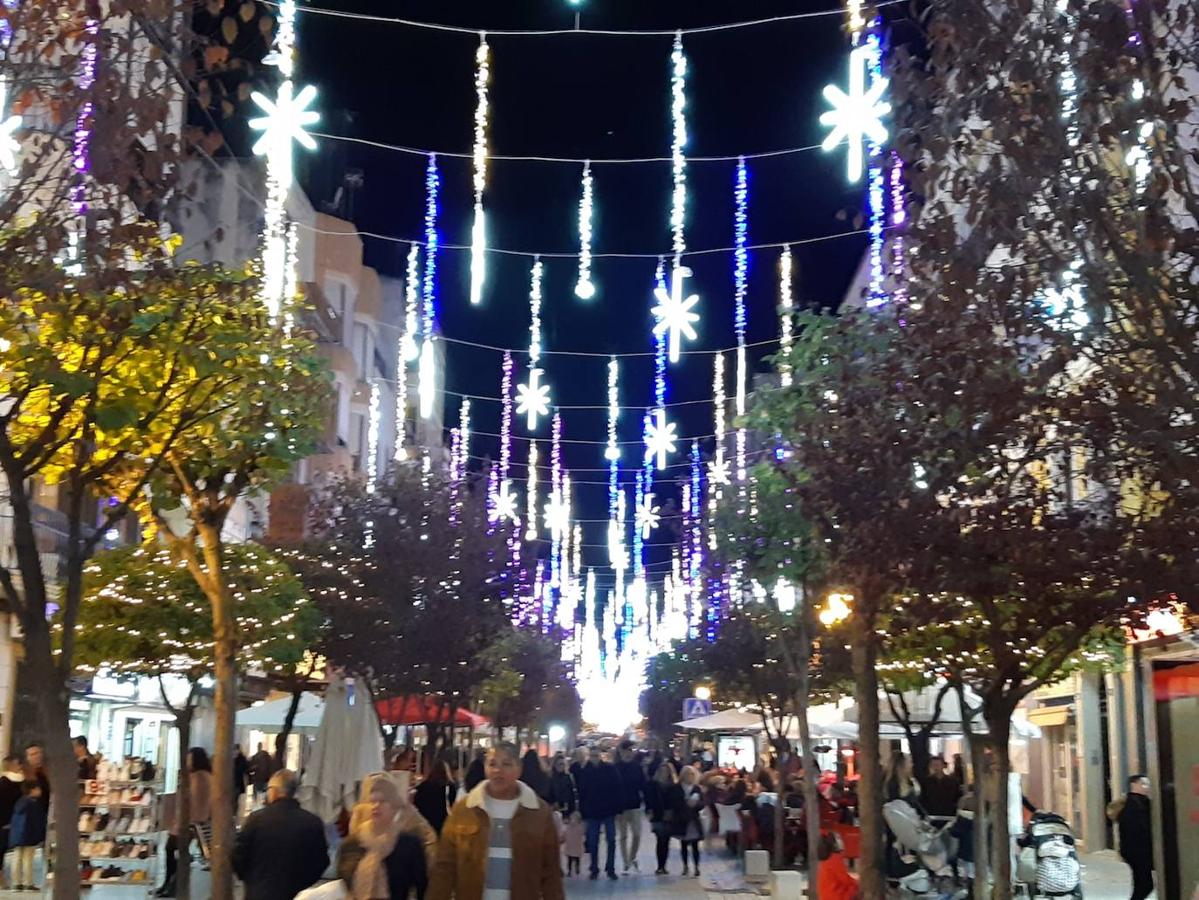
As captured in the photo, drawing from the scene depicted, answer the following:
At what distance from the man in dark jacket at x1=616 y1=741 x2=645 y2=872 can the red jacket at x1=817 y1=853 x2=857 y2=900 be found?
11.6 m

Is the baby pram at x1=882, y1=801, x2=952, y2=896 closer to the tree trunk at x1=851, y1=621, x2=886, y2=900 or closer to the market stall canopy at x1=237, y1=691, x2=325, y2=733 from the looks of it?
the tree trunk at x1=851, y1=621, x2=886, y2=900

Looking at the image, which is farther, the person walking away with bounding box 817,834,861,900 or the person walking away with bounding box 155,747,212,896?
the person walking away with bounding box 155,747,212,896

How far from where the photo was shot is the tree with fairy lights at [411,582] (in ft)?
107

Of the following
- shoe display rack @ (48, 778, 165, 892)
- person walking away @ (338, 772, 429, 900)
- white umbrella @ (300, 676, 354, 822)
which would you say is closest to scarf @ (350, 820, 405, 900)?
person walking away @ (338, 772, 429, 900)

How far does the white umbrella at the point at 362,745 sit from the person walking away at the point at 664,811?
660 centimetres

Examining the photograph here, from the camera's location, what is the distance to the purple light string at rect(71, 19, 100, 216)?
10.0 meters

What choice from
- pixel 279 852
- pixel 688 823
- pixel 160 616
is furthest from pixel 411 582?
pixel 279 852

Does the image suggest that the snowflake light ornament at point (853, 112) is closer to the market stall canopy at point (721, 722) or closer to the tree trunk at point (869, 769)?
the tree trunk at point (869, 769)

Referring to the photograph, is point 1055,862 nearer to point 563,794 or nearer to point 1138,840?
point 1138,840

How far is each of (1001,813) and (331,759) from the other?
952 cm

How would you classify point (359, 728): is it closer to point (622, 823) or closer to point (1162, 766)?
point (622, 823)

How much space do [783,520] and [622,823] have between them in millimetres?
8401

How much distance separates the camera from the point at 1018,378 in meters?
13.5

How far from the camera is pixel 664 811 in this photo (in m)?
29.3
